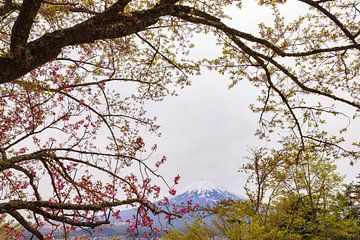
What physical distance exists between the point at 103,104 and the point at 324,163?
1624 cm

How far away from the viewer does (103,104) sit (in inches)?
230

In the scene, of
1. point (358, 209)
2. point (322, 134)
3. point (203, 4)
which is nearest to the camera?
point (203, 4)

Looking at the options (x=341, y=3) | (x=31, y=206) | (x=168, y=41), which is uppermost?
(x=168, y=41)

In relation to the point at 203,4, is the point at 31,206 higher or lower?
lower

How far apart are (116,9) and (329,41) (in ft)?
9.60

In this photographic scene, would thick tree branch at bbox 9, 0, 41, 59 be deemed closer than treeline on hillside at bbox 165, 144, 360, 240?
Yes

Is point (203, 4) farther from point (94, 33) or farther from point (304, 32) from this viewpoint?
point (94, 33)

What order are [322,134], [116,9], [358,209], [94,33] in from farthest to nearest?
1. [358,209]
2. [322,134]
3. [94,33]
4. [116,9]

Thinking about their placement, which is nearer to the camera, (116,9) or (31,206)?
(116,9)

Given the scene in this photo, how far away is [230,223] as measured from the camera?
1284 cm

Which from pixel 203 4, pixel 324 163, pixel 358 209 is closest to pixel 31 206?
pixel 203 4

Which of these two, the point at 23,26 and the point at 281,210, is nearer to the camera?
the point at 23,26

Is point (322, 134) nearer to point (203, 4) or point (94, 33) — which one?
point (203, 4)

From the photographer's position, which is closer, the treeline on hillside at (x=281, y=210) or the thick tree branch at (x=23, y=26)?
the thick tree branch at (x=23, y=26)
